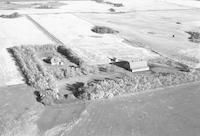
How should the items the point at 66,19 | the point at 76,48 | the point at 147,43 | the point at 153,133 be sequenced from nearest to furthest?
1. the point at 153,133
2. the point at 76,48
3. the point at 147,43
4. the point at 66,19

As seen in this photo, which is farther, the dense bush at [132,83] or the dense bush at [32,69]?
the dense bush at [32,69]

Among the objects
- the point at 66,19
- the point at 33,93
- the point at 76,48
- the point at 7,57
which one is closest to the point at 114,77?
the point at 33,93

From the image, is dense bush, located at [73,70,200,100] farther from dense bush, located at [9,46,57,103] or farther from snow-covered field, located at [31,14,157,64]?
snow-covered field, located at [31,14,157,64]

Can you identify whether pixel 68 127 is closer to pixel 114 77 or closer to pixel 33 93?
pixel 33 93

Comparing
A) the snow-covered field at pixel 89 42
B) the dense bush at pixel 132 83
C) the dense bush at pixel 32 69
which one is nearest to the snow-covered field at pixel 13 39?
the dense bush at pixel 32 69

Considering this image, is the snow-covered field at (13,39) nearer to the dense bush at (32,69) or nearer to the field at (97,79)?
the field at (97,79)

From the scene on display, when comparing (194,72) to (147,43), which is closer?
(194,72)

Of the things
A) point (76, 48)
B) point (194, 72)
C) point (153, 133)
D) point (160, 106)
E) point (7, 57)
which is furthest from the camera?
point (76, 48)
